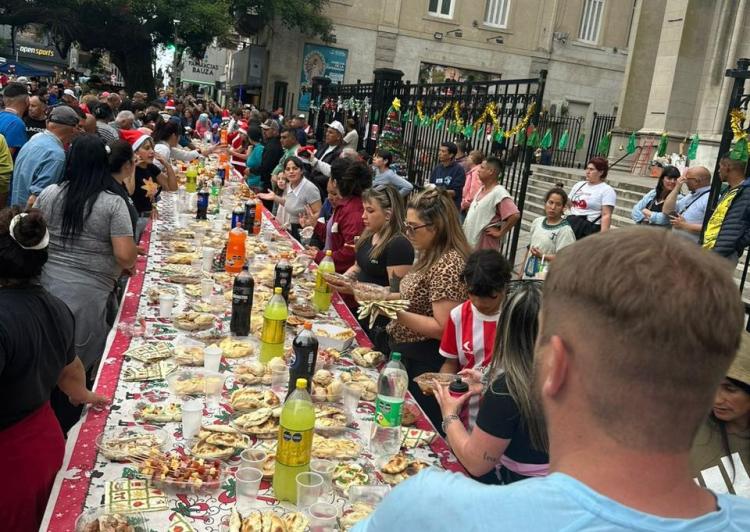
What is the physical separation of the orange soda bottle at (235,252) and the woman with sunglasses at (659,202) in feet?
19.4

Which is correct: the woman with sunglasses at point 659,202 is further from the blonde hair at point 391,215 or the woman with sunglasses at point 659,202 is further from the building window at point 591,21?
the building window at point 591,21

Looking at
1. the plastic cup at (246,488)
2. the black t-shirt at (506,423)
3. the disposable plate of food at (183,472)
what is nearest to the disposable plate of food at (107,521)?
the disposable plate of food at (183,472)

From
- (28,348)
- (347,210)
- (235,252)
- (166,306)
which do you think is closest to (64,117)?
(235,252)

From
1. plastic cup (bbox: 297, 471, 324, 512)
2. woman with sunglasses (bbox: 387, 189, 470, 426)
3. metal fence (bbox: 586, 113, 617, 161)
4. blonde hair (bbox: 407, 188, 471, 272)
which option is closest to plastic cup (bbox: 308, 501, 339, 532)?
plastic cup (bbox: 297, 471, 324, 512)

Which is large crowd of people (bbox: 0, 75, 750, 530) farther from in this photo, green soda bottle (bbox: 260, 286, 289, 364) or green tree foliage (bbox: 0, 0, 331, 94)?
green tree foliage (bbox: 0, 0, 331, 94)

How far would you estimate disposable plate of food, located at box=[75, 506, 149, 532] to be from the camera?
2012 millimetres

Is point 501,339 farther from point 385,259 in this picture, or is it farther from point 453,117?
point 453,117

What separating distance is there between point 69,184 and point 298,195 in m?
3.78

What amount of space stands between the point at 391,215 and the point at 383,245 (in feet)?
0.82

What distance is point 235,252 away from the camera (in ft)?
17.3

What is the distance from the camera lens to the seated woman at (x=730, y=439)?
2613 millimetres

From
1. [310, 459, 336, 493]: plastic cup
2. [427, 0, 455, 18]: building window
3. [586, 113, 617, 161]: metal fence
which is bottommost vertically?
[310, 459, 336, 493]: plastic cup

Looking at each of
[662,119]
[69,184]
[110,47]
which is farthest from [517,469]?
[110,47]

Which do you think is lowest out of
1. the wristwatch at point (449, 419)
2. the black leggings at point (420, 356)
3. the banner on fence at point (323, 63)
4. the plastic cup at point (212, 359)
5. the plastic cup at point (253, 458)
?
the black leggings at point (420, 356)
